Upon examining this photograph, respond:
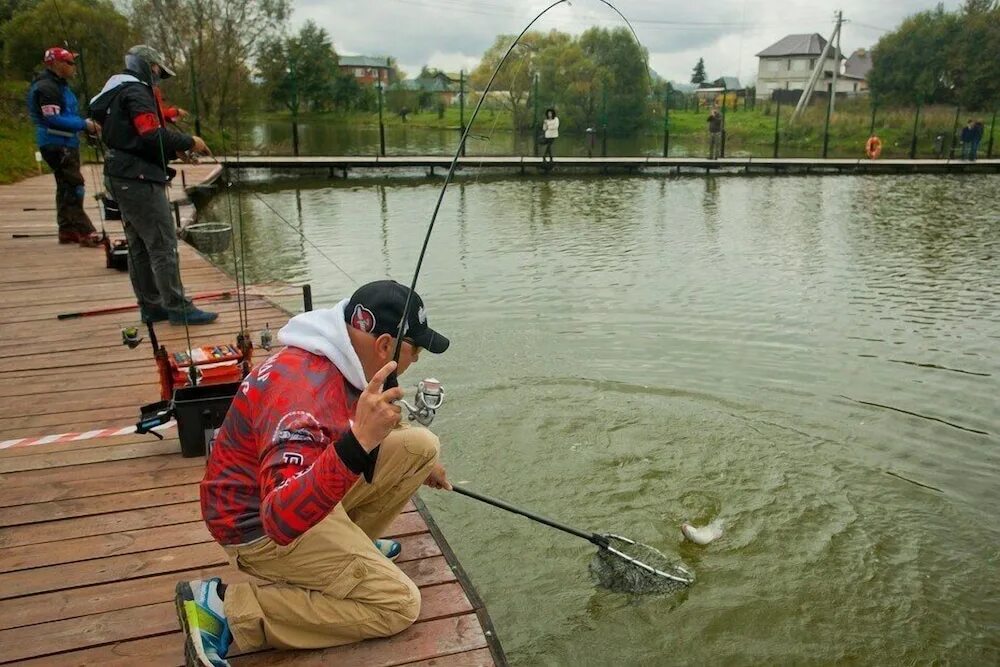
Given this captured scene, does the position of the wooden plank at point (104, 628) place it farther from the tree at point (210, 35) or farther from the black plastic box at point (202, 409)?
the tree at point (210, 35)

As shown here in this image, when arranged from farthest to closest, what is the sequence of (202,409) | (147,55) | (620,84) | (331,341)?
(620,84), (147,55), (202,409), (331,341)

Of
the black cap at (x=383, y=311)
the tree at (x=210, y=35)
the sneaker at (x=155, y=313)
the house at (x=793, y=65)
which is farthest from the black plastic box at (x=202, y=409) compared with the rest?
the house at (x=793, y=65)

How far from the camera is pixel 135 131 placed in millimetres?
4742

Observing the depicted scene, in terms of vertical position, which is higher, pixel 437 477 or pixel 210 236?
pixel 210 236

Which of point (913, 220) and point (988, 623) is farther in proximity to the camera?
point (913, 220)

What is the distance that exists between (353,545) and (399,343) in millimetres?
690

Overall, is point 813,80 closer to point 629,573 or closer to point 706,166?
point 706,166

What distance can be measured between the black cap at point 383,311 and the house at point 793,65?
7062 cm

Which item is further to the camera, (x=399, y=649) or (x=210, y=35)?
(x=210, y=35)

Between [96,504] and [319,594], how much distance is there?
55.3 inches

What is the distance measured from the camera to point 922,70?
1561 inches

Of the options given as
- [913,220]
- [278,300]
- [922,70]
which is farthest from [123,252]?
[922,70]

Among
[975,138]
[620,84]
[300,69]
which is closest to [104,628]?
[975,138]

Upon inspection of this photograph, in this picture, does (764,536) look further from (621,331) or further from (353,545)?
(621,331)
